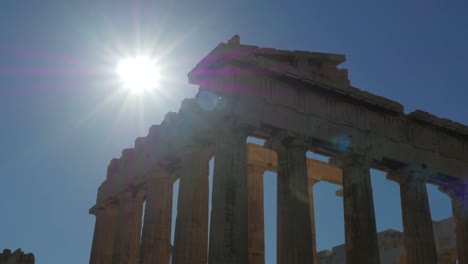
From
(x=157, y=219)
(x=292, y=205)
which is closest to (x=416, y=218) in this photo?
(x=292, y=205)

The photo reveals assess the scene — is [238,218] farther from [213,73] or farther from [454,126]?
[454,126]

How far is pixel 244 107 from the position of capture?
2414cm

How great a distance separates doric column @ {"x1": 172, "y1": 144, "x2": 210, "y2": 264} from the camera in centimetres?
2534

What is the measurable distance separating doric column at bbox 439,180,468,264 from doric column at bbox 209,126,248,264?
13.3 m

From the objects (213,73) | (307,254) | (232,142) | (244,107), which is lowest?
(307,254)

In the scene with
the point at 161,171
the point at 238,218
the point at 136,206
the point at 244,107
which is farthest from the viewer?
the point at 136,206

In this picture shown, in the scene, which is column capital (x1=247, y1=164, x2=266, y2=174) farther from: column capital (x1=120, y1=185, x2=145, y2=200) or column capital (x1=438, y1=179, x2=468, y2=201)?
column capital (x1=438, y1=179, x2=468, y2=201)

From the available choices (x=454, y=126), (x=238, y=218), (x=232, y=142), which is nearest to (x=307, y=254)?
(x=238, y=218)

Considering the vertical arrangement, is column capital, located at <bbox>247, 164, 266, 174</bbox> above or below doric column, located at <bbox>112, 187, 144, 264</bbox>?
above

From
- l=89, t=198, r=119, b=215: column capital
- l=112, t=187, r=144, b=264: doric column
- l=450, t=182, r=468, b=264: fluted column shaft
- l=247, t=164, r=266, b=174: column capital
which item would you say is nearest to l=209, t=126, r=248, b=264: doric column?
l=247, t=164, r=266, b=174: column capital

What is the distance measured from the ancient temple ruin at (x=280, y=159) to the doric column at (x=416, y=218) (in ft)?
0.16

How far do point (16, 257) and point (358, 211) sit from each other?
2276 cm

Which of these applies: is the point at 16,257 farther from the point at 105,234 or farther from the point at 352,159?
the point at 352,159

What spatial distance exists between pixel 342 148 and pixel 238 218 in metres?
7.13
